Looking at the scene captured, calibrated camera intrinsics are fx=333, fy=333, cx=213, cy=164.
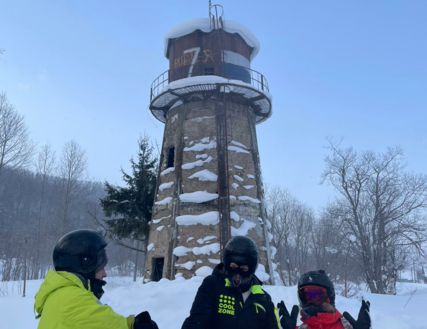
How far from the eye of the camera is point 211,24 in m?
14.0

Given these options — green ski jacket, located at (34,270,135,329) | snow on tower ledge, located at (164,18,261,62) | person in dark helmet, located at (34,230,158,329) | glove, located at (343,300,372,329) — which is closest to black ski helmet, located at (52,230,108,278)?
person in dark helmet, located at (34,230,158,329)

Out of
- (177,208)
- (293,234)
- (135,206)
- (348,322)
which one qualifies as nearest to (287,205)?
(293,234)

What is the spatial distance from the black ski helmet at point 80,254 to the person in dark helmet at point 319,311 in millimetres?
1782

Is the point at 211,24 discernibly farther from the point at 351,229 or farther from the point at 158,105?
the point at 351,229

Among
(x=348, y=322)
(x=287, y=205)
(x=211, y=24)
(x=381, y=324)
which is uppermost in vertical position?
(x=211, y=24)

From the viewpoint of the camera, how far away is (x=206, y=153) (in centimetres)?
1284

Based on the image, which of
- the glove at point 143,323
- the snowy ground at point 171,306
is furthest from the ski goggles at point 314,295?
the snowy ground at point 171,306

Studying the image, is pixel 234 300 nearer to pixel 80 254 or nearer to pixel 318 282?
pixel 318 282

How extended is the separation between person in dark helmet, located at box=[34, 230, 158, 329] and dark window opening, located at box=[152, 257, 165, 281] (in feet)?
36.1

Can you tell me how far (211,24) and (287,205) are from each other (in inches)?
1013

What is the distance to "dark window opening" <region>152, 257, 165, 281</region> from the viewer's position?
13.0 meters

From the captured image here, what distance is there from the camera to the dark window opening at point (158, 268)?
1298 cm

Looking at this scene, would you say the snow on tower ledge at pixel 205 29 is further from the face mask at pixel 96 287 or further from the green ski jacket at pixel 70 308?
the green ski jacket at pixel 70 308

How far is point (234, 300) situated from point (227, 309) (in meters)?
0.10
